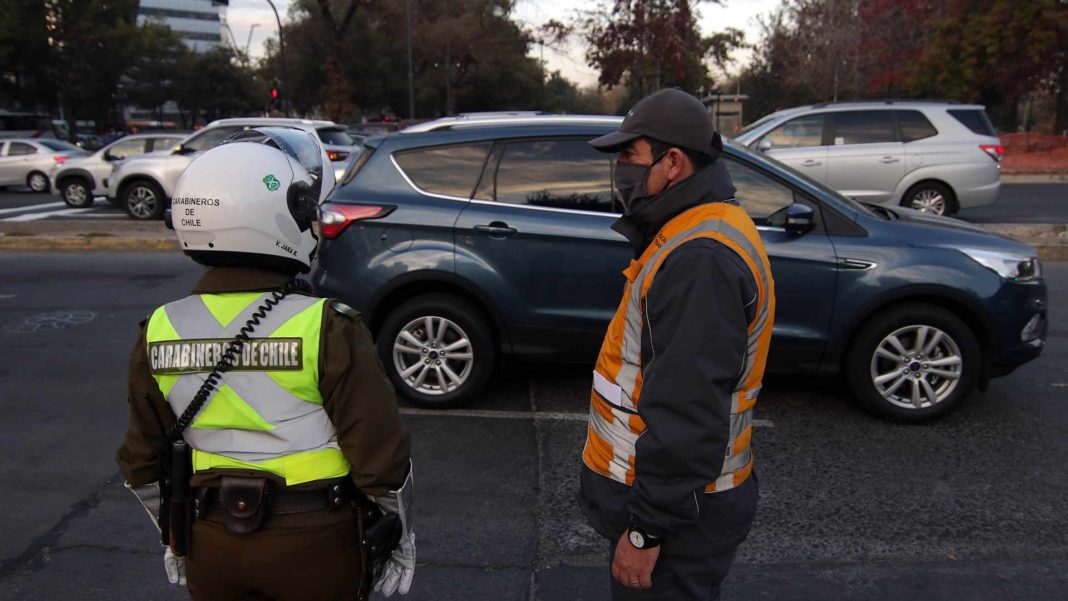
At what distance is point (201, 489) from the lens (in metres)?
1.94

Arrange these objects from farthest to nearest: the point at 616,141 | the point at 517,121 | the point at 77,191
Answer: the point at 77,191
the point at 517,121
the point at 616,141

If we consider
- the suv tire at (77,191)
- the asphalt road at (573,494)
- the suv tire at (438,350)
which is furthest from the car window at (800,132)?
the suv tire at (77,191)

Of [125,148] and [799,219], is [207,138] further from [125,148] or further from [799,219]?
[799,219]

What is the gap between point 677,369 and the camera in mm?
1803

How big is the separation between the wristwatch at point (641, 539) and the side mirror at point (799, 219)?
10.8ft

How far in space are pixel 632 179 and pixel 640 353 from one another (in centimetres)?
46

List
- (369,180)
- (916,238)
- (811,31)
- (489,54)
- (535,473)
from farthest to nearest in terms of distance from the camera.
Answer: (489,54) < (811,31) < (369,180) < (916,238) < (535,473)

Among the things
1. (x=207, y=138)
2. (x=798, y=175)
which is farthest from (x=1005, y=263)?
(x=207, y=138)

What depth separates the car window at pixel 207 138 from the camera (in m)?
14.8

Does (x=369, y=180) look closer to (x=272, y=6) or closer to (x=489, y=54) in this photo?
(x=272, y=6)

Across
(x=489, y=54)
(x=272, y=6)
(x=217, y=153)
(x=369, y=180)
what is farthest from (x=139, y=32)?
(x=217, y=153)

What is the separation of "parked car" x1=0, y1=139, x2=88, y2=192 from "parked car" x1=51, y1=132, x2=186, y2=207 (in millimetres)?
4250

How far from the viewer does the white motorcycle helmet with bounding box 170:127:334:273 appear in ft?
6.12

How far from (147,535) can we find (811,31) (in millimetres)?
31272
